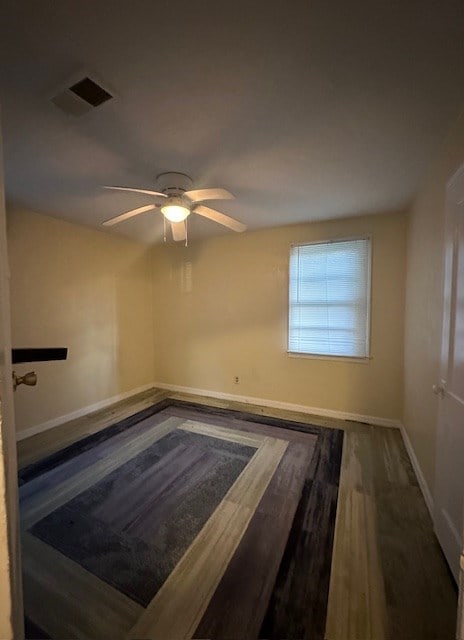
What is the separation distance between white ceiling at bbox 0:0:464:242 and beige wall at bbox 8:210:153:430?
0.89 metres

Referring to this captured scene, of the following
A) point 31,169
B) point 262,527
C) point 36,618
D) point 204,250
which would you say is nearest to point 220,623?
point 262,527

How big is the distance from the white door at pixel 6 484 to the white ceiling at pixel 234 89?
851mm

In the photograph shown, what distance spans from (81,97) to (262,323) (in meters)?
2.67

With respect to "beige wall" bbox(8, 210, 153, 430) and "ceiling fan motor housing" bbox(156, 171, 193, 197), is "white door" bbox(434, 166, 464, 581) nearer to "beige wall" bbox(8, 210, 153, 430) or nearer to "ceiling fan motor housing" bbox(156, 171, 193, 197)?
"ceiling fan motor housing" bbox(156, 171, 193, 197)

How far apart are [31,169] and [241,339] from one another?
105 inches

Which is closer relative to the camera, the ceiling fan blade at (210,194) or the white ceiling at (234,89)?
the white ceiling at (234,89)

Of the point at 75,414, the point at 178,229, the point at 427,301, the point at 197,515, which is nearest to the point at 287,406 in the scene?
the point at 197,515

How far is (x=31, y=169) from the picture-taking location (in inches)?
72.6

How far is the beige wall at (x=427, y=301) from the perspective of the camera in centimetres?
156

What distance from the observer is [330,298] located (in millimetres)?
3002

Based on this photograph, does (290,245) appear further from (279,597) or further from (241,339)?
(279,597)

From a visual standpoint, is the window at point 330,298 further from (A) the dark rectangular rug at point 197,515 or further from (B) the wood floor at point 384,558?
(B) the wood floor at point 384,558

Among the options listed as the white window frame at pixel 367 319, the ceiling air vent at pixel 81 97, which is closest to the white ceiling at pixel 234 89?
the ceiling air vent at pixel 81 97

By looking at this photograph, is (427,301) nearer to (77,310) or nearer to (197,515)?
(197,515)
